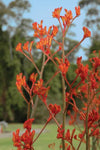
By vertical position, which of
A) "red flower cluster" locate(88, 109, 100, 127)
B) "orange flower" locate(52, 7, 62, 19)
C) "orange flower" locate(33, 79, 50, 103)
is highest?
"orange flower" locate(52, 7, 62, 19)

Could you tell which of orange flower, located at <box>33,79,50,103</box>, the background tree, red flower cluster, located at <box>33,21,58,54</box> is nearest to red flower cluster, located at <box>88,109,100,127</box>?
orange flower, located at <box>33,79,50,103</box>

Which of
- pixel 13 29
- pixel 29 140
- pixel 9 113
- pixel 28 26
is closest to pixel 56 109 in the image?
pixel 29 140

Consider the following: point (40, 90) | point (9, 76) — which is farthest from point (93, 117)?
point (9, 76)

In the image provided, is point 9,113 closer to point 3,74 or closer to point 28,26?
point 3,74

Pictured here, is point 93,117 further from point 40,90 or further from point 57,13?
point 57,13

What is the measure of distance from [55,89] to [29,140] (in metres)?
10.4

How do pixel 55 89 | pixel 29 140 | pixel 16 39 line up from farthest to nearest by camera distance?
pixel 16 39 < pixel 55 89 < pixel 29 140

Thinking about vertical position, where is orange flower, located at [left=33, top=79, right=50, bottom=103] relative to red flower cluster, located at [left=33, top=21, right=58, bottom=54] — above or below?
below

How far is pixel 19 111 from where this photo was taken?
12609 millimetres

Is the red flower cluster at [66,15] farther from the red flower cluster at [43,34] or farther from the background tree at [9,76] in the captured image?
the background tree at [9,76]

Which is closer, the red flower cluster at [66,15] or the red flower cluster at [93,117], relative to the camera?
the red flower cluster at [93,117]

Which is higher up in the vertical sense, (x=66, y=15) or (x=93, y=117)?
(x=66, y=15)

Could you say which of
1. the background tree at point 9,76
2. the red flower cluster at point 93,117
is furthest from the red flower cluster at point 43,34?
the background tree at point 9,76

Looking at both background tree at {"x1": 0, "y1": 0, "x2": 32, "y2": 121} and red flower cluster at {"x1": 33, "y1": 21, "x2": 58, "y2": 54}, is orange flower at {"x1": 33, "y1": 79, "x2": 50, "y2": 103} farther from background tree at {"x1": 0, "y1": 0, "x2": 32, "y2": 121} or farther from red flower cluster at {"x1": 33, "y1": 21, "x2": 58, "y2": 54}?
background tree at {"x1": 0, "y1": 0, "x2": 32, "y2": 121}
